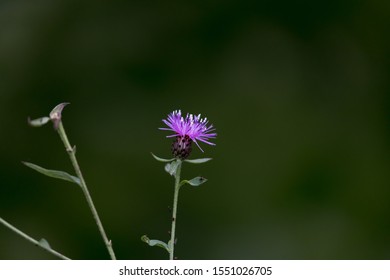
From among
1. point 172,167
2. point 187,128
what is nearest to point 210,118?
point 187,128

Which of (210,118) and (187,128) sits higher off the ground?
(210,118)

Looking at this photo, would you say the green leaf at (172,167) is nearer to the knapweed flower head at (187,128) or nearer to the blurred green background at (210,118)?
the knapweed flower head at (187,128)

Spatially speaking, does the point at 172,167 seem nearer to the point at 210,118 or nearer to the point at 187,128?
the point at 187,128

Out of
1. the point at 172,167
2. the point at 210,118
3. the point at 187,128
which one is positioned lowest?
the point at 172,167

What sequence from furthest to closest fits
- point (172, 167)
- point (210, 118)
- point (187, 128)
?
1. point (210, 118)
2. point (187, 128)
3. point (172, 167)

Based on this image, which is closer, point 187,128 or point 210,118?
point 187,128

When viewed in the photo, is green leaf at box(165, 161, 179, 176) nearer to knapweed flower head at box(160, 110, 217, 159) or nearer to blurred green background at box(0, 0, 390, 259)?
knapweed flower head at box(160, 110, 217, 159)

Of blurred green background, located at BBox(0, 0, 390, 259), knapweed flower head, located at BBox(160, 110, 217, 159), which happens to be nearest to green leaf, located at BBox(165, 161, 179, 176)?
knapweed flower head, located at BBox(160, 110, 217, 159)

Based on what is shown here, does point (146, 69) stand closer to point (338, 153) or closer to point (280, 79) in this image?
point (280, 79)

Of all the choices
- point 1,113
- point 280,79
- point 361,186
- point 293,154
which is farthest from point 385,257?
point 1,113
